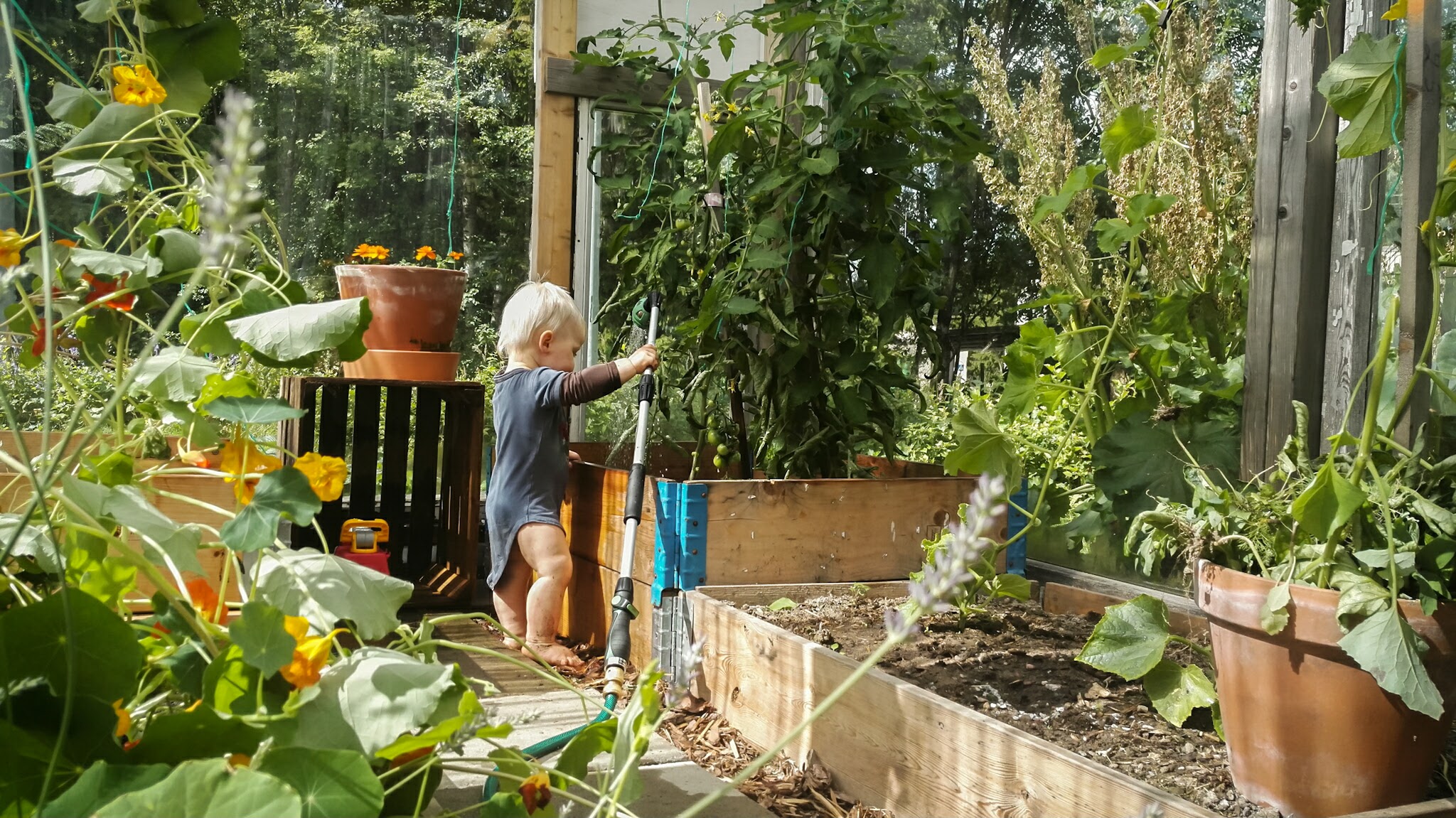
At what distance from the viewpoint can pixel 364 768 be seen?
1.94 ft

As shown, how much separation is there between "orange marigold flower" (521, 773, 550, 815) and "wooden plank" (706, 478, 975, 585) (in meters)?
1.85

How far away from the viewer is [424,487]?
3666 millimetres

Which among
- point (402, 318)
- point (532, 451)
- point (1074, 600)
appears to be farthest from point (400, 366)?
point (1074, 600)

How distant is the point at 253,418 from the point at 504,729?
0.28 metres

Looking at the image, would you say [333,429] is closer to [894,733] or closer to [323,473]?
[894,733]

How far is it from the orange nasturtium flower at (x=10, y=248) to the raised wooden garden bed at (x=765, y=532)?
1.83 metres

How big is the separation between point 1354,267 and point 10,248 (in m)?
2.00

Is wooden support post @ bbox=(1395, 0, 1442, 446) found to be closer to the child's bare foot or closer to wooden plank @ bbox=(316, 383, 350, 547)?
the child's bare foot

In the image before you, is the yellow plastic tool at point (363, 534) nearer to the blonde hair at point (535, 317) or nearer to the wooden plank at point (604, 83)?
the blonde hair at point (535, 317)

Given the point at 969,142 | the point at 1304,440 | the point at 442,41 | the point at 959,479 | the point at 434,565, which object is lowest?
the point at 434,565

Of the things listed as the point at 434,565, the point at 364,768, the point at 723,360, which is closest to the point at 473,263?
the point at 434,565

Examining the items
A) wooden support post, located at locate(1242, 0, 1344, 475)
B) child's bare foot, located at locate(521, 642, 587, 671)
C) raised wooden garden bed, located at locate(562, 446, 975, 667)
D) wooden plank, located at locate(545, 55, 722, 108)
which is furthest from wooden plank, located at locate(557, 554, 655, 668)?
wooden plank, located at locate(545, 55, 722, 108)

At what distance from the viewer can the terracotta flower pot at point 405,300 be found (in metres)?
3.33

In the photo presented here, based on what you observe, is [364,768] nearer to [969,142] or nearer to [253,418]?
[253,418]
